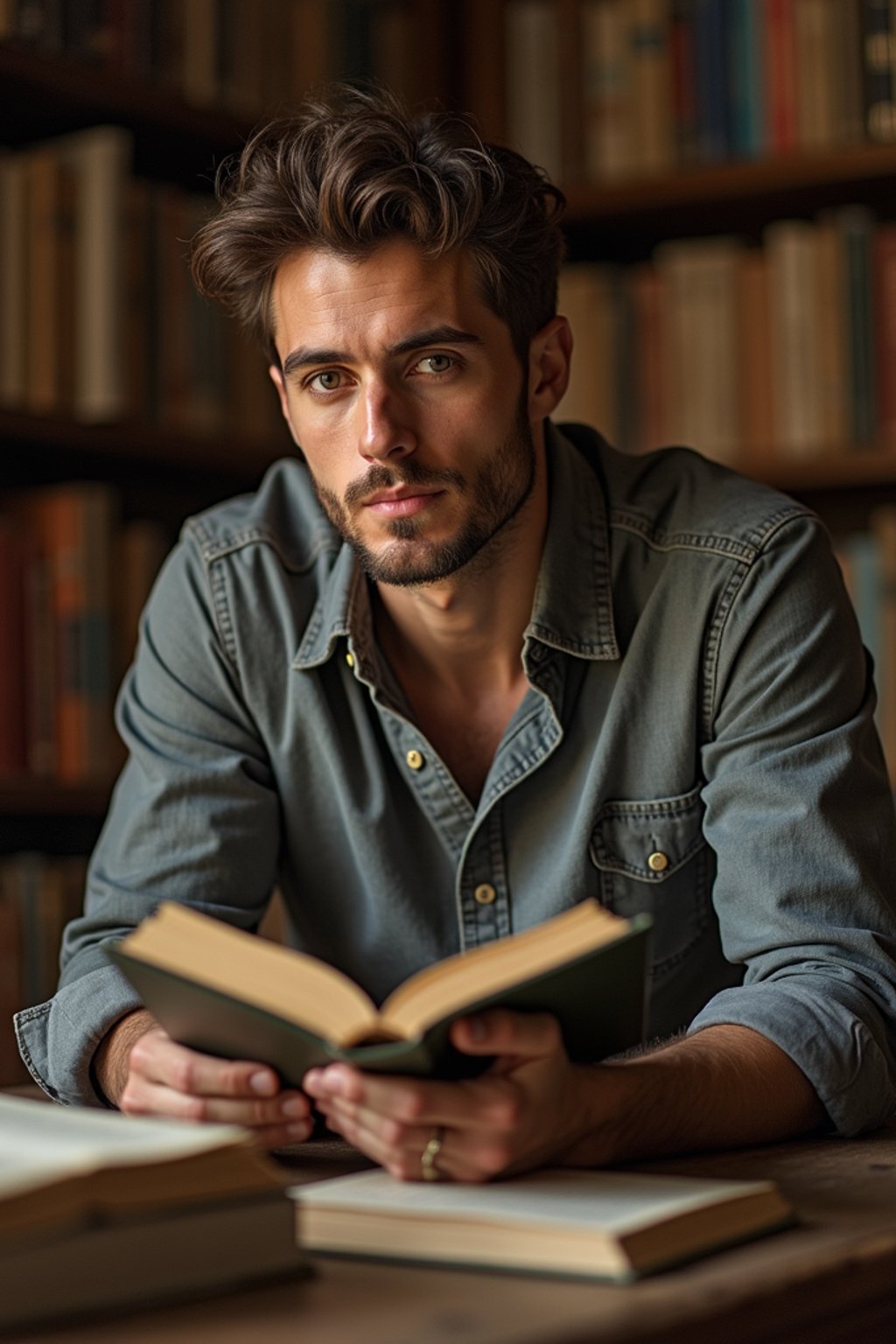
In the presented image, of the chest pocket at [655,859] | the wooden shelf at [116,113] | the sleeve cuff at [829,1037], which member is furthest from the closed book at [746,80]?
the sleeve cuff at [829,1037]

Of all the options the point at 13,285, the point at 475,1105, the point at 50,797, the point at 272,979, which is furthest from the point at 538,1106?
the point at 13,285

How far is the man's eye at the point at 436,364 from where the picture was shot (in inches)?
54.4

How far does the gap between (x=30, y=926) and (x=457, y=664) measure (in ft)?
2.83

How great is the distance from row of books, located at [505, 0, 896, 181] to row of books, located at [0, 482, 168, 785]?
36.2 inches

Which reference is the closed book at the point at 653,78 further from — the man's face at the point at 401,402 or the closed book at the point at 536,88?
the man's face at the point at 401,402

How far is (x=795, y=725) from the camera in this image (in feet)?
4.28

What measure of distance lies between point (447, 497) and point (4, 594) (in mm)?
920

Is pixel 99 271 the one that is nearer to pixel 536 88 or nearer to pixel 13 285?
pixel 13 285

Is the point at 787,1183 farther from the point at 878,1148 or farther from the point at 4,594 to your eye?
the point at 4,594

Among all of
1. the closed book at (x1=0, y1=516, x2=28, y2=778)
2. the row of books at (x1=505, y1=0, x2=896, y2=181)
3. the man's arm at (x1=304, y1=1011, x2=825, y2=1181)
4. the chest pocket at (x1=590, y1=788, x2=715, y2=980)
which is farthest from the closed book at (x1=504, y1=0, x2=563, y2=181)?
the man's arm at (x1=304, y1=1011, x2=825, y2=1181)

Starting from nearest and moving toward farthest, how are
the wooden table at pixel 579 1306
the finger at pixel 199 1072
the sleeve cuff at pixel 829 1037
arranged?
the wooden table at pixel 579 1306 < the finger at pixel 199 1072 < the sleeve cuff at pixel 829 1037

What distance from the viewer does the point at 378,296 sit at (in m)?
1.35

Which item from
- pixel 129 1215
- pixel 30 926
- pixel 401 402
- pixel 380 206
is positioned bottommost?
pixel 30 926

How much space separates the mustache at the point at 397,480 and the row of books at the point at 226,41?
1.02 meters
